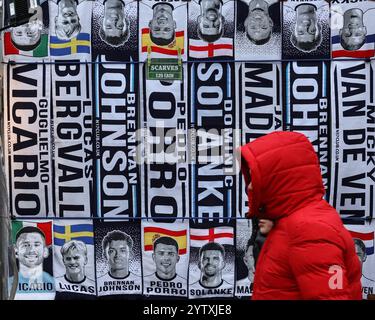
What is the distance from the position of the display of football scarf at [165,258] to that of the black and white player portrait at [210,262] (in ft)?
0.46

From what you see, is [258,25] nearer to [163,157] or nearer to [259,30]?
[259,30]

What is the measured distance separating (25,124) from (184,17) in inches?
67.8

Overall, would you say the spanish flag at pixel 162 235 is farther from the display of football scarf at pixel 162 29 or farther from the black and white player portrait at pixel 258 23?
the black and white player portrait at pixel 258 23

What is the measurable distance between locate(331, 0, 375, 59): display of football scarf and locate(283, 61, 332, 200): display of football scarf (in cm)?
21

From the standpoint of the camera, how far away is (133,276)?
6.10m

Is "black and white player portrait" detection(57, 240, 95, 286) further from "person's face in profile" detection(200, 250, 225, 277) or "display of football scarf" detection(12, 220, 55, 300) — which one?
"person's face in profile" detection(200, 250, 225, 277)

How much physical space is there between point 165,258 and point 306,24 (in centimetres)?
244

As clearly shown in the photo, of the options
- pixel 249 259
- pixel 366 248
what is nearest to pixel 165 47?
pixel 249 259

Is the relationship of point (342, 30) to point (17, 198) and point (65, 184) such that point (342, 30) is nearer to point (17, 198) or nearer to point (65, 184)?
point (65, 184)

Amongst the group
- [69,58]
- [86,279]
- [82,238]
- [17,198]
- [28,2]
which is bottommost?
[86,279]

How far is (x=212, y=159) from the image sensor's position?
19.8 feet

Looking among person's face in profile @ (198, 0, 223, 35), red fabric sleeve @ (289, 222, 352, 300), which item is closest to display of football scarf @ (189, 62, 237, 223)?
person's face in profile @ (198, 0, 223, 35)

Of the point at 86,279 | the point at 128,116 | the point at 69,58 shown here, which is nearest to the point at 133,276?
the point at 86,279

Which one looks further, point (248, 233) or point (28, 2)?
point (248, 233)
